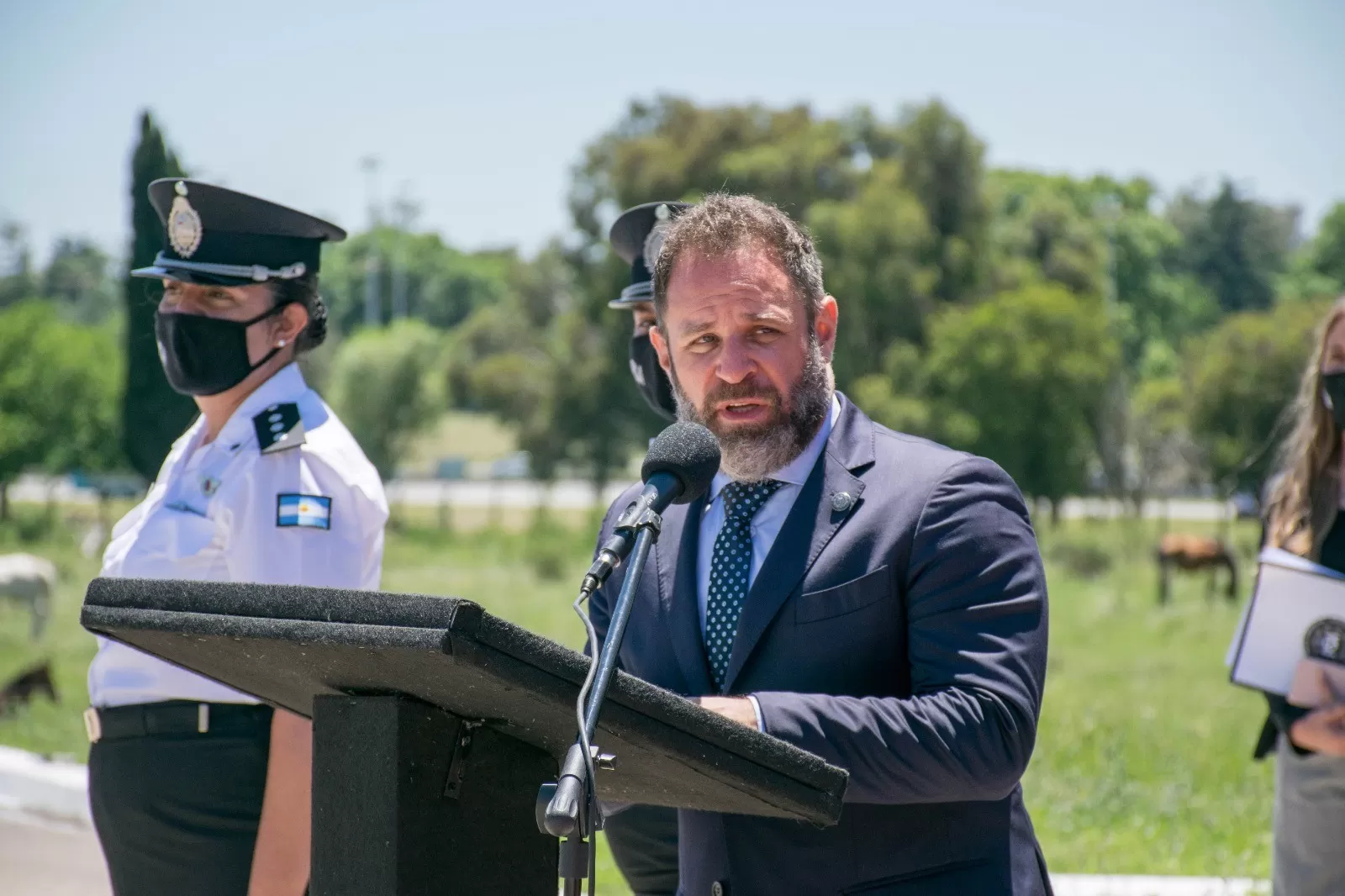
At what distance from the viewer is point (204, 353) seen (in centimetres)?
338

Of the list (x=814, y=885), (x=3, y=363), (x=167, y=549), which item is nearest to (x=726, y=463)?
(x=814, y=885)

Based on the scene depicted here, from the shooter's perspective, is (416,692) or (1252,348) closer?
(416,692)

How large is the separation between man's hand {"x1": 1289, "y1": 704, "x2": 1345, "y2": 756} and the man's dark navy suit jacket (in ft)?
4.60

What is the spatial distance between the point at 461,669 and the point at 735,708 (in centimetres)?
52

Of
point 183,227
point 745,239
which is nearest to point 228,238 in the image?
point 183,227

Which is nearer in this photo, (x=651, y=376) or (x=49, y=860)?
(x=651, y=376)

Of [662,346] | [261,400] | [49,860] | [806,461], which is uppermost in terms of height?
[662,346]

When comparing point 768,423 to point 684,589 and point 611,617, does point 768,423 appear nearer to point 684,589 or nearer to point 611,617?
point 684,589

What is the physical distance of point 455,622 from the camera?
5.28 feet

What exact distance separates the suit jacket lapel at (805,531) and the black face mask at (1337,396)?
1876 millimetres

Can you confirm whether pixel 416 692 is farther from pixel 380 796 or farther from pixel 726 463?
pixel 726 463

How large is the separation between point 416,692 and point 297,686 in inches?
10.0

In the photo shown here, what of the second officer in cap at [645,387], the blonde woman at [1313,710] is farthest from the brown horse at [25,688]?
the blonde woman at [1313,710]

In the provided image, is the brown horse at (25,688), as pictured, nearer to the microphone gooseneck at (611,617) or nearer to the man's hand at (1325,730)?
the man's hand at (1325,730)
